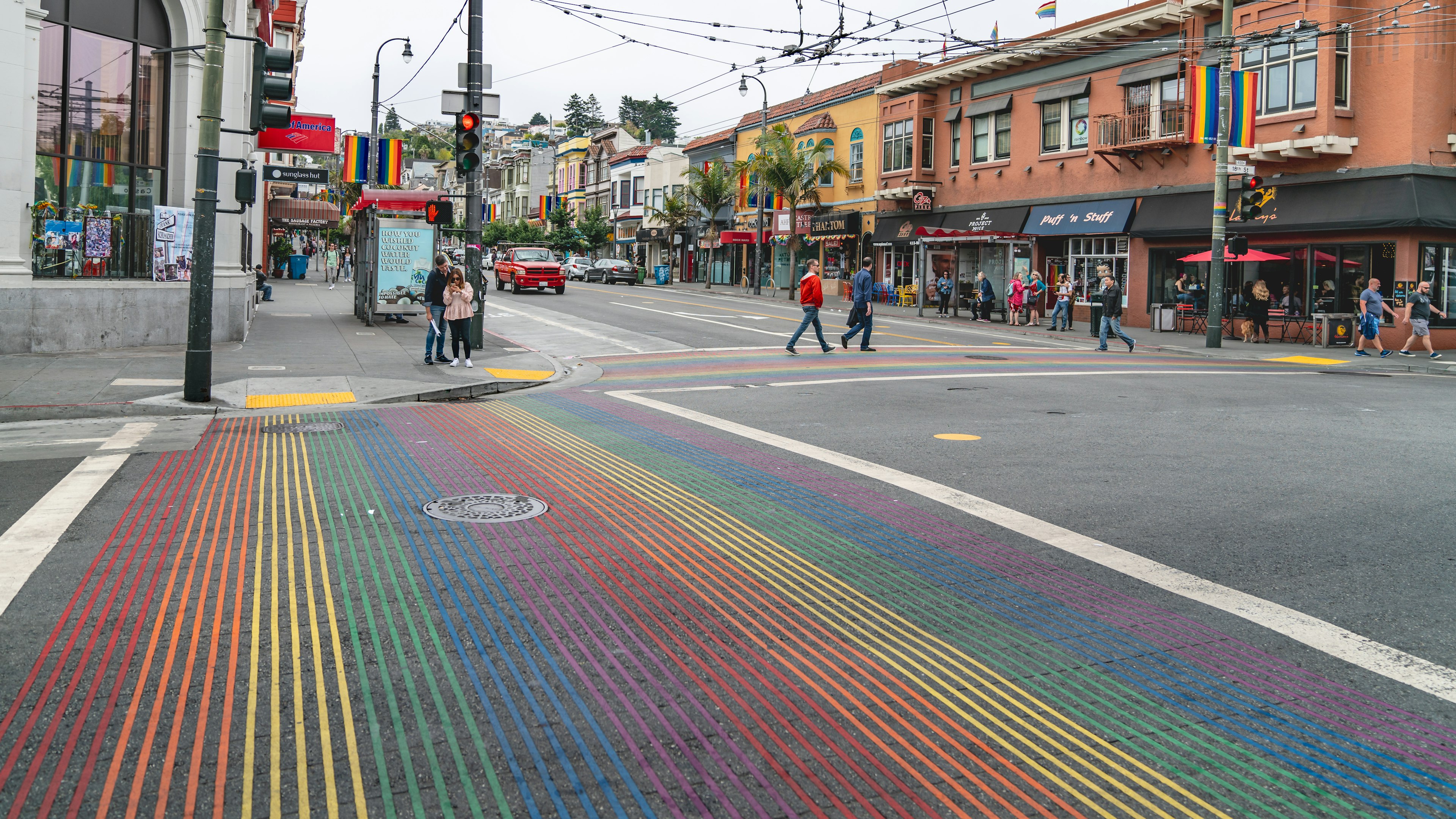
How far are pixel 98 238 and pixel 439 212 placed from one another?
19.1 feet

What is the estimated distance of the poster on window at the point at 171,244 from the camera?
16.9 meters

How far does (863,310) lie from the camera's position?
2036cm

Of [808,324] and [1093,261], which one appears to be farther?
[1093,261]

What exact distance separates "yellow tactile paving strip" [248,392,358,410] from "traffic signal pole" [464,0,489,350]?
4643 millimetres

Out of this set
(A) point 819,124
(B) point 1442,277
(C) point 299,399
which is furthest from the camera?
(A) point 819,124

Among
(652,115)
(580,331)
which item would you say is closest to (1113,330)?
(580,331)

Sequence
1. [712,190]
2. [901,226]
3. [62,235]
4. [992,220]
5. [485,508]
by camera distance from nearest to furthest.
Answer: [485,508] < [62,235] < [992,220] < [901,226] < [712,190]

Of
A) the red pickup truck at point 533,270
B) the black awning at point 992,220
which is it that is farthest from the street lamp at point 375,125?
the black awning at point 992,220

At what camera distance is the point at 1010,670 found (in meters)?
4.35

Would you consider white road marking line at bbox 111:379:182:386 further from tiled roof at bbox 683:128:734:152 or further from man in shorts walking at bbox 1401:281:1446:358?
tiled roof at bbox 683:128:734:152

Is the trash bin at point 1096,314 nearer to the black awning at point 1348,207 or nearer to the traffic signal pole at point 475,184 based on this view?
the black awning at point 1348,207

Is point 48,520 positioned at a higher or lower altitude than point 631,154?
lower

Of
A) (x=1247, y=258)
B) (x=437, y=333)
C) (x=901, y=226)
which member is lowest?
(x=437, y=333)

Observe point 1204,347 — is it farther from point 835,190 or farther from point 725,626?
point 835,190
